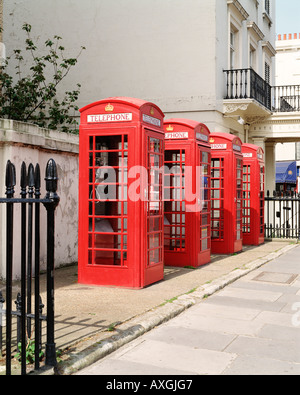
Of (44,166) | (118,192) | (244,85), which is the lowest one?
(118,192)

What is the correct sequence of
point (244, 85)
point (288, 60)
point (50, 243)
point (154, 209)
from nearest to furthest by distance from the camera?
point (50, 243)
point (154, 209)
point (244, 85)
point (288, 60)

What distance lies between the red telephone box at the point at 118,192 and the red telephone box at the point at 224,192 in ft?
13.4

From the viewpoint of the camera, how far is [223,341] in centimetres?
498

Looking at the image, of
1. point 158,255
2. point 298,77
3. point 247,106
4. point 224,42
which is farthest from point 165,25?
point 298,77

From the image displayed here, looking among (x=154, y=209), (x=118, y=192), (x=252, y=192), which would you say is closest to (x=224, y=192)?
(x=252, y=192)

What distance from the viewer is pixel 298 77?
1337 inches

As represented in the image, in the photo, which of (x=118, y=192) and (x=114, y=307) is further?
(x=118, y=192)

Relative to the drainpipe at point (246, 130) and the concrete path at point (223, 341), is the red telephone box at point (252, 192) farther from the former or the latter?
the concrete path at point (223, 341)

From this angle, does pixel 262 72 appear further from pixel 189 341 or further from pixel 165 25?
pixel 189 341

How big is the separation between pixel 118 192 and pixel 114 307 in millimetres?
1901

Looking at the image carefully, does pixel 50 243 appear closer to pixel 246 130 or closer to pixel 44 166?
pixel 44 166

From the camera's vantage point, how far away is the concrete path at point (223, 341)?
4.21 meters

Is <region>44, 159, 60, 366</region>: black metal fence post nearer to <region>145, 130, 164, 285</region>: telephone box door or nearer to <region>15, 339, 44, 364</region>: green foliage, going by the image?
<region>15, 339, 44, 364</region>: green foliage

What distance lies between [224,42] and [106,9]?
4.15 metres
